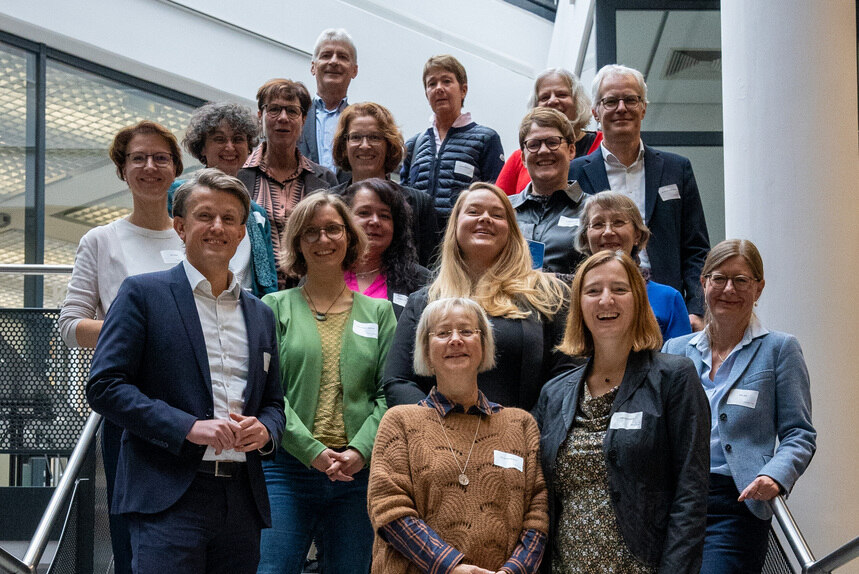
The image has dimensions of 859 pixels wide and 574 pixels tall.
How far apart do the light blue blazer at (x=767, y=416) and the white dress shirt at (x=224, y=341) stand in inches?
67.2

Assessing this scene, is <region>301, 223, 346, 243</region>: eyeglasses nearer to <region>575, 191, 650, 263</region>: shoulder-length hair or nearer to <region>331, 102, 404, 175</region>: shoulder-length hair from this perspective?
<region>575, 191, 650, 263</region>: shoulder-length hair

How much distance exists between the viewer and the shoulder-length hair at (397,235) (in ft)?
14.5

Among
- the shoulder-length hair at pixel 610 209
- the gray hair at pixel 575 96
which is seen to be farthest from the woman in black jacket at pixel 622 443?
the gray hair at pixel 575 96

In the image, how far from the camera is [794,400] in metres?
3.73

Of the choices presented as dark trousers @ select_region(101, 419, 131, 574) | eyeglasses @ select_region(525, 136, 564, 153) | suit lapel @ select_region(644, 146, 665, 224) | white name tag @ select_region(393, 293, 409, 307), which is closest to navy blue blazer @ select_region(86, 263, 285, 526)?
dark trousers @ select_region(101, 419, 131, 574)

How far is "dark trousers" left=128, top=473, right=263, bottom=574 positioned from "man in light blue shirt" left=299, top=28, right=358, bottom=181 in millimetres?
3178

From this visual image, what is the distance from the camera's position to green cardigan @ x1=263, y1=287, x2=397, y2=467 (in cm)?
358

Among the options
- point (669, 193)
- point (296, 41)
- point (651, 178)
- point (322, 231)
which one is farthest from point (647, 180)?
point (296, 41)

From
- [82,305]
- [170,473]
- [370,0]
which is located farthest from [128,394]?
[370,0]

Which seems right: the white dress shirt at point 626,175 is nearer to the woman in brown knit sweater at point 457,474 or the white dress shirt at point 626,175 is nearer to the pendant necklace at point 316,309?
the pendant necklace at point 316,309

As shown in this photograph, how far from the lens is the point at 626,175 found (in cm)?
510

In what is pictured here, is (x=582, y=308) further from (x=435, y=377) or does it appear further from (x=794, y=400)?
(x=794, y=400)

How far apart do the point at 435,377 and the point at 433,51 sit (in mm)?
8628

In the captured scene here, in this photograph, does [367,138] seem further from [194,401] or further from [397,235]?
[194,401]
